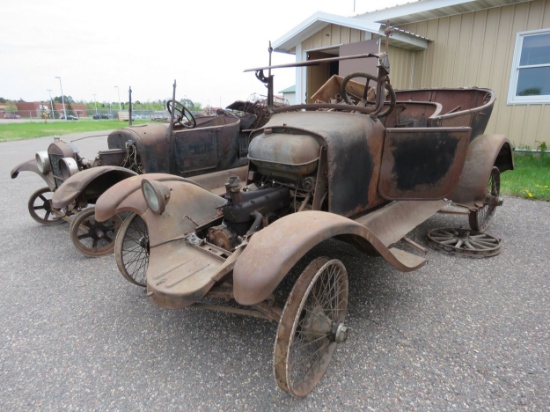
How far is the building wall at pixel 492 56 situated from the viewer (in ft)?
23.3

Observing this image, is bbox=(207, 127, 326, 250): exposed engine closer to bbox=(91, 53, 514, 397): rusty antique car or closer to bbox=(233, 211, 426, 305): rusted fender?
bbox=(91, 53, 514, 397): rusty antique car

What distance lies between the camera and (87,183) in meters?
3.92

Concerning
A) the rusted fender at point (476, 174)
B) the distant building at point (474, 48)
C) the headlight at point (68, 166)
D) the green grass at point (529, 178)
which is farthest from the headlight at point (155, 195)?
the distant building at point (474, 48)

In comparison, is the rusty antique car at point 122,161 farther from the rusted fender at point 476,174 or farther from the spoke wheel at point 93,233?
the rusted fender at point 476,174

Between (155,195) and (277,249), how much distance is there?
4.08 feet

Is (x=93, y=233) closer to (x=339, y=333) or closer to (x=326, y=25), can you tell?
(x=339, y=333)

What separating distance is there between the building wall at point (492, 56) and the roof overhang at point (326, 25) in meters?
0.46

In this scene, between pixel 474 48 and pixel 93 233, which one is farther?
pixel 474 48

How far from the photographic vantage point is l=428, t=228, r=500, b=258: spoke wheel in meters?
3.69

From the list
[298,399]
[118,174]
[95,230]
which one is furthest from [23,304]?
[298,399]

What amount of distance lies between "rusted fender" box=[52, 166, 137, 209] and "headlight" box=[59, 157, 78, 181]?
0.53 meters

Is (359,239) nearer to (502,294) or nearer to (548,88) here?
(502,294)

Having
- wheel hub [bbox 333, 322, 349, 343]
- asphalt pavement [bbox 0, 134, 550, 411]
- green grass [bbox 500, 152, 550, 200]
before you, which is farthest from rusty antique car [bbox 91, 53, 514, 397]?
green grass [bbox 500, 152, 550, 200]

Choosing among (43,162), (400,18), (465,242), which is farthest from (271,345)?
(400,18)
